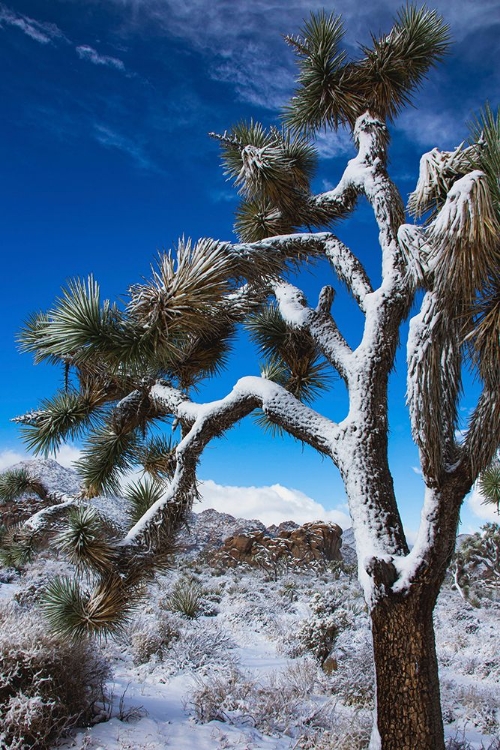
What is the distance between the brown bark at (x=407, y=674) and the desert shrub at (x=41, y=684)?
2.38 metres

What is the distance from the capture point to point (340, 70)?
6102mm

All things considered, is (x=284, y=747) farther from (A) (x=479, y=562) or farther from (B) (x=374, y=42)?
(A) (x=479, y=562)

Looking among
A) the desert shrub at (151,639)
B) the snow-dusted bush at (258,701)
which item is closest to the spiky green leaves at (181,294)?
the snow-dusted bush at (258,701)

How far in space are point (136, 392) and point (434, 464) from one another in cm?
396

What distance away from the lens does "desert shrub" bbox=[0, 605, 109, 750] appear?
390cm

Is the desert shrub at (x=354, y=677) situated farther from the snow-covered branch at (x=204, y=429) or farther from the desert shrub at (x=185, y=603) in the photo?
the desert shrub at (x=185, y=603)

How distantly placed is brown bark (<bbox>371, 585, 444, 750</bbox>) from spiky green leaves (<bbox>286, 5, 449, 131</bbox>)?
5.17 meters

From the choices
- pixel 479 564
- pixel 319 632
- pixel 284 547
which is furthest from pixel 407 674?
pixel 284 547

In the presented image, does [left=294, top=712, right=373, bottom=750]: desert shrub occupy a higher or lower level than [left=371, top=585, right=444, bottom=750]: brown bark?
lower

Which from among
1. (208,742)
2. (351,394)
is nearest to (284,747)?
(208,742)

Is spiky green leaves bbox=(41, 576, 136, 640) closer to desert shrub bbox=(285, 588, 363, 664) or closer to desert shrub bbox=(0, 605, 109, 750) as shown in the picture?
desert shrub bbox=(0, 605, 109, 750)

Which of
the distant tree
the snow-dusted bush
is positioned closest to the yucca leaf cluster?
the snow-dusted bush

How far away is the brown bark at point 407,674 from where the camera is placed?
11.3 feet

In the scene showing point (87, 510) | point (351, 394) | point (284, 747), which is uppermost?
point (351, 394)
